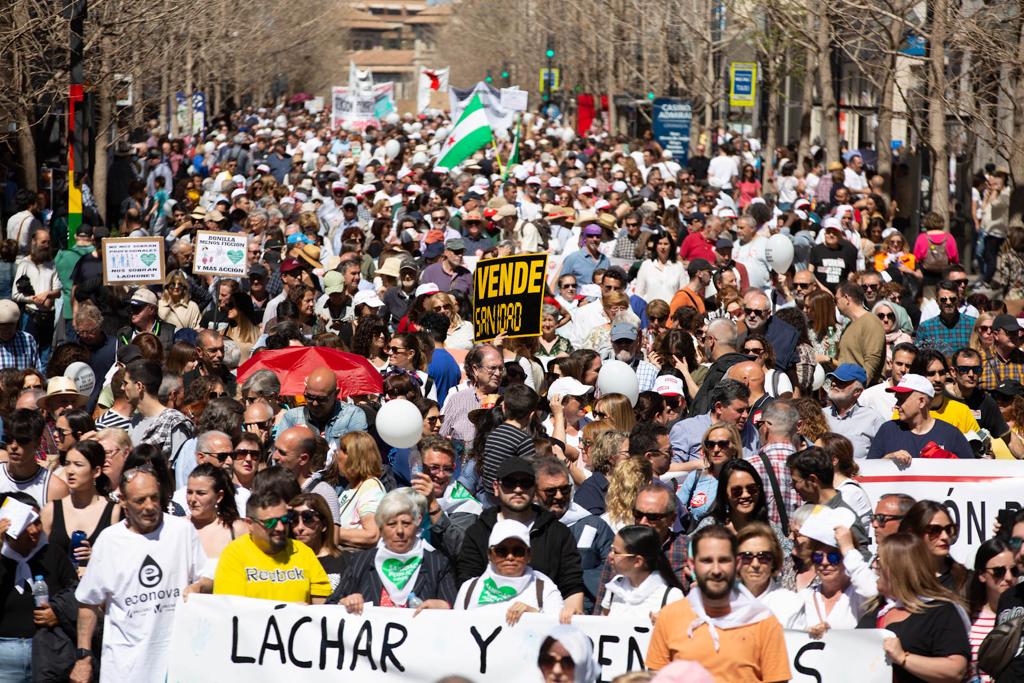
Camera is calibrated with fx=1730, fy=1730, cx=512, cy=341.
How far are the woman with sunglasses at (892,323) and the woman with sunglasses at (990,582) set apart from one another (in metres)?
5.87

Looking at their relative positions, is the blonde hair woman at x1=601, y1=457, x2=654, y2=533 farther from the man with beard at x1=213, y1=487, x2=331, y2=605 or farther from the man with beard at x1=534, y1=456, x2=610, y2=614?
the man with beard at x1=213, y1=487, x2=331, y2=605

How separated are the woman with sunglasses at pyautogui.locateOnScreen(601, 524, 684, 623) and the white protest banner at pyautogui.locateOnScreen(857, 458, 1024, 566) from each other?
7.78 feet

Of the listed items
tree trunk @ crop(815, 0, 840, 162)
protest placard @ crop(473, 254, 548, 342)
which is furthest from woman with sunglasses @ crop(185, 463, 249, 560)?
tree trunk @ crop(815, 0, 840, 162)

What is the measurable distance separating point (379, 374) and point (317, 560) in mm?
4481

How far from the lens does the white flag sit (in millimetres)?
61781

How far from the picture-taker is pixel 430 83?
216 ft

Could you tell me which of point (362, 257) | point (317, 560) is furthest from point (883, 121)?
point (317, 560)

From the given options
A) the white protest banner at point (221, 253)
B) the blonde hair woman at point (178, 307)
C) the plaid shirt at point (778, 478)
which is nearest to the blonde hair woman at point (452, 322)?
the blonde hair woman at point (178, 307)

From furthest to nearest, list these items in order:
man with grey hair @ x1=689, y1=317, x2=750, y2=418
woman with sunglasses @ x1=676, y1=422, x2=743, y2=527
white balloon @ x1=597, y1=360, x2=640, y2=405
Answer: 1. man with grey hair @ x1=689, y1=317, x2=750, y2=418
2. white balloon @ x1=597, y1=360, x2=640, y2=405
3. woman with sunglasses @ x1=676, y1=422, x2=743, y2=527

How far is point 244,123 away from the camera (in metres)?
60.7

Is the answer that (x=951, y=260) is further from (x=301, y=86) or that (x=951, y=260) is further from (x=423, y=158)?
(x=301, y=86)

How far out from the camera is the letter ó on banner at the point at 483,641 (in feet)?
22.8

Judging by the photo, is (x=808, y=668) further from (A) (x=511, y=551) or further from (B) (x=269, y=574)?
(B) (x=269, y=574)

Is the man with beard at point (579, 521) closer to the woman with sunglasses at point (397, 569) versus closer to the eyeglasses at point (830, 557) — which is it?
the woman with sunglasses at point (397, 569)
